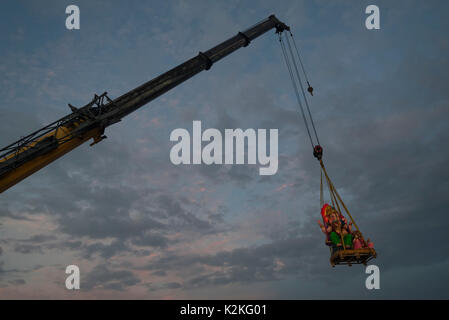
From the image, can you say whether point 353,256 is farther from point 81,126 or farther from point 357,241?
point 81,126

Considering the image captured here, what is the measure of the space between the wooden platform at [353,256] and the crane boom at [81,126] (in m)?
11.8

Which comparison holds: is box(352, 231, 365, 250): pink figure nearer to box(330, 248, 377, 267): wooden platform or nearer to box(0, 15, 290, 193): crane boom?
box(330, 248, 377, 267): wooden platform

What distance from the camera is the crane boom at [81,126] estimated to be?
1129cm

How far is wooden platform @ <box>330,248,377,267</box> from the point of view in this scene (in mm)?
13375

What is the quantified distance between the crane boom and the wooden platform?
38.6 ft

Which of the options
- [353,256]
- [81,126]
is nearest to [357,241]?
[353,256]

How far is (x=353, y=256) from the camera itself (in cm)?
1354

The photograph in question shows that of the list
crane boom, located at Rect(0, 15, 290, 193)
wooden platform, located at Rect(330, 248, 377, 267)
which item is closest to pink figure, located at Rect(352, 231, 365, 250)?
wooden platform, located at Rect(330, 248, 377, 267)

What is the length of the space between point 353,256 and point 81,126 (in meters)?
13.4

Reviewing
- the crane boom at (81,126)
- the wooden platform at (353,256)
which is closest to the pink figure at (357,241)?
the wooden platform at (353,256)

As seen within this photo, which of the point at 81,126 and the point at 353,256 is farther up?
the point at 81,126

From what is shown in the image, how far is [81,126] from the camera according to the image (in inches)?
494
